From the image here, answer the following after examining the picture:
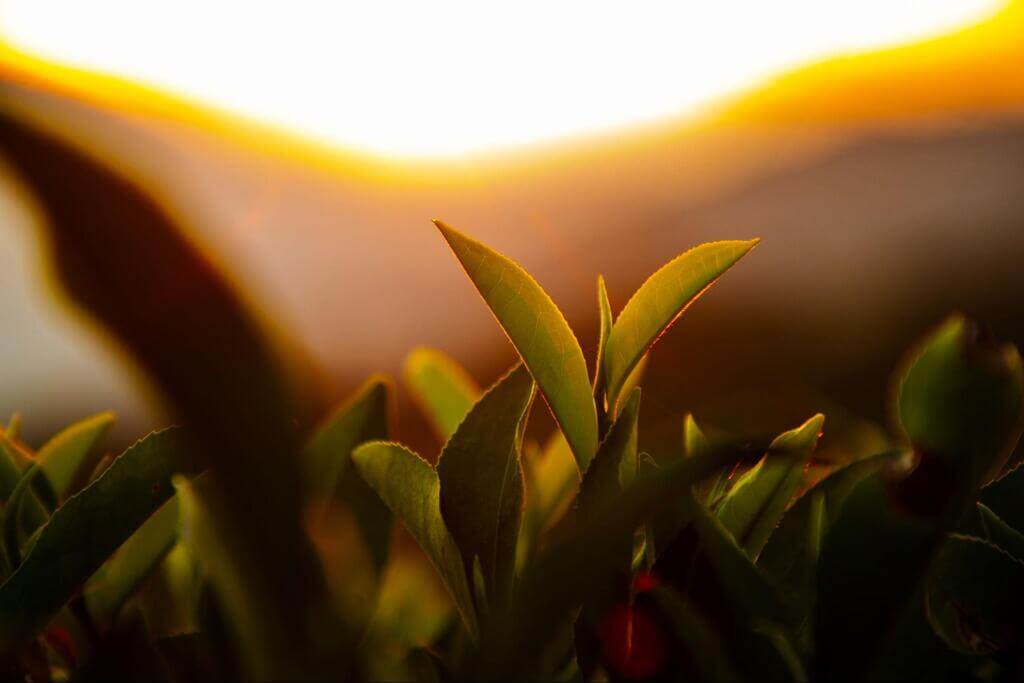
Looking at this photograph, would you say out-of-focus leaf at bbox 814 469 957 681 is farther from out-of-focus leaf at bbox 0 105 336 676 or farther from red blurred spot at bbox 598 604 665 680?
out-of-focus leaf at bbox 0 105 336 676

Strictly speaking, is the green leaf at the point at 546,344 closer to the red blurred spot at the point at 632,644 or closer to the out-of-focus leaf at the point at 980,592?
the red blurred spot at the point at 632,644

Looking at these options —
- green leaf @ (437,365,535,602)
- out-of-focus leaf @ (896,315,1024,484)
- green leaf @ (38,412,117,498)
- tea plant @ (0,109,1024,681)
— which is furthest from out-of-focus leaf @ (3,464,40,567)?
out-of-focus leaf @ (896,315,1024,484)

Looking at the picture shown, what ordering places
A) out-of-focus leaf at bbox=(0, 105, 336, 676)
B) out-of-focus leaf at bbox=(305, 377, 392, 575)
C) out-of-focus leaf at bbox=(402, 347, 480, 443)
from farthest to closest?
1. out-of-focus leaf at bbox=(402, 347, 480, 443)
2. out-of-focus leaf at bbox=(305, 377, 392, 575)
3. out-of-focus leaf at bbox=(0, 105, 336, 676)

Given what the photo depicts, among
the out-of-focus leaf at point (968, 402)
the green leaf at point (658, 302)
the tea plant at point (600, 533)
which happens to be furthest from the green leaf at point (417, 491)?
the out-of-focus leaf at point (968, 402)

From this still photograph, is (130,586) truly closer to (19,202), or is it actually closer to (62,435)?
(62,435)

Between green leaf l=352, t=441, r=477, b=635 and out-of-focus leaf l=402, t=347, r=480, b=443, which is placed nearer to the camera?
green leaf l=352, t=441, r=477, b=635

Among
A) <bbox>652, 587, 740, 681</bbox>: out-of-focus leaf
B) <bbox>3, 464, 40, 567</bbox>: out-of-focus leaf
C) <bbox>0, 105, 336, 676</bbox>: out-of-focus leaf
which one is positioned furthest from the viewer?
<bbox>3, 464, 40, 567</bbox>: out-of-focus leaf

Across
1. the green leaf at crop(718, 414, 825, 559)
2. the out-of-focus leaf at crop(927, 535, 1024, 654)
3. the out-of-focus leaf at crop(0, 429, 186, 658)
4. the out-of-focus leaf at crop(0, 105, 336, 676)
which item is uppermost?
the out-of-focus leaf at crop(0, 105, 336, 676)

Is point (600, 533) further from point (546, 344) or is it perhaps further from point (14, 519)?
point (14, 519)

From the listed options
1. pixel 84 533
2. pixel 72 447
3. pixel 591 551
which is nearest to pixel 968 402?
pixel 591 551
